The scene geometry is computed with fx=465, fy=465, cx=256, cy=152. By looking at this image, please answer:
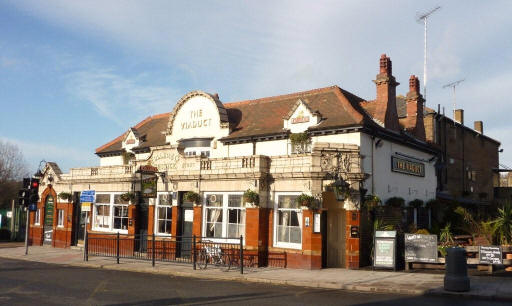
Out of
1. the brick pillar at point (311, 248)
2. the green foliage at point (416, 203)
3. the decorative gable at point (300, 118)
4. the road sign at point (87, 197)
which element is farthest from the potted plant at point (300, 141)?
the road sign at point (87, 197)

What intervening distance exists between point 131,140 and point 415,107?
17.6 m

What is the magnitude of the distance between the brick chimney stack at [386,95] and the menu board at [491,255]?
828 centimetres

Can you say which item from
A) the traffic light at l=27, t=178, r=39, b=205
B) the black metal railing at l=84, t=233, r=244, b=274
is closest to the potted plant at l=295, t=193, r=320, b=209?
the black metal railing at l=84, t=233, r=244, b=274

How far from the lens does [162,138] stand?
29.0 m

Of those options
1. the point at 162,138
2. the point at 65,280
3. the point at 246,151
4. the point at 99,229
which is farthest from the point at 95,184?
the point at 65,280

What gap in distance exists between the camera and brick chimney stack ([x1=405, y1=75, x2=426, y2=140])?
84.9ft

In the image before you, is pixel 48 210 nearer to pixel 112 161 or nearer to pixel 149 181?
pixel 112 161

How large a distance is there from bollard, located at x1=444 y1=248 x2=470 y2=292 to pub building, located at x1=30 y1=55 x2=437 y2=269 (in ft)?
18.1

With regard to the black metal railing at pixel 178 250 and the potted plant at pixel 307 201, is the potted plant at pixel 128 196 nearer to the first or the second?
the black metal railing at pixel 178 250

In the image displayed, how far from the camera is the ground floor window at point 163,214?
22.7 meters

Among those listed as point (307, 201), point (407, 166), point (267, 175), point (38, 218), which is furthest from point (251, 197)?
point (38, 218)

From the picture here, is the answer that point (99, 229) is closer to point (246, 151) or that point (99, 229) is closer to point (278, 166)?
point (246, 151)

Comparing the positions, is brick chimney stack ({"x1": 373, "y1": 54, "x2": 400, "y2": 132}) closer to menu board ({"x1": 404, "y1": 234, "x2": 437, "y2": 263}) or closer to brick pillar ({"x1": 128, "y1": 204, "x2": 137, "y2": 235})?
menu board ({"x1": 404, "y1": 234, "x2": 437, "y2": 263})

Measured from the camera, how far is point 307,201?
17469mm
